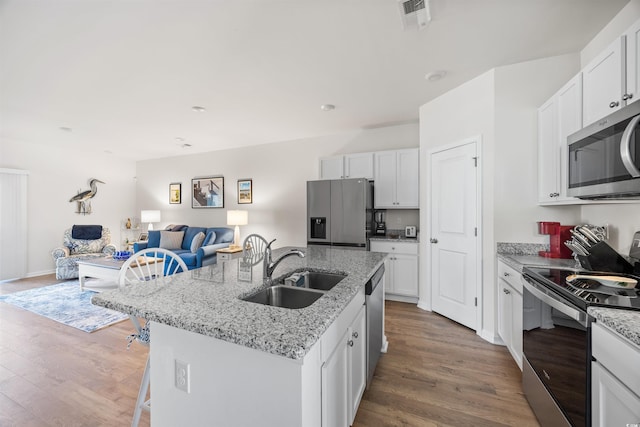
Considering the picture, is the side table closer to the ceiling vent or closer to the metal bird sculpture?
the metal bird sculpture

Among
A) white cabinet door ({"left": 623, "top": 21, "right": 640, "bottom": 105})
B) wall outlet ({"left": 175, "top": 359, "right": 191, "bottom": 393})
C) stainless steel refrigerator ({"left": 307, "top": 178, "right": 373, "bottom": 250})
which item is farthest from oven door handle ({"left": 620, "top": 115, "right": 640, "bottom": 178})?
stainless steel refrigerator ({"left": 307, "top": 178, "right": 373, "bottom": 250})

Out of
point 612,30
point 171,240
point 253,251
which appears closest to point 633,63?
point 612,30

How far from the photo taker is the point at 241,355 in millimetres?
865

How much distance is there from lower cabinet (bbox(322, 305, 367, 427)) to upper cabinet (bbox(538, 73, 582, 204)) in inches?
74.4

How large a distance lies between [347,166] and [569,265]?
2.87 metres

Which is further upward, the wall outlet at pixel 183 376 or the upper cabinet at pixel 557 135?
the upper cabinet at pixel 557 135

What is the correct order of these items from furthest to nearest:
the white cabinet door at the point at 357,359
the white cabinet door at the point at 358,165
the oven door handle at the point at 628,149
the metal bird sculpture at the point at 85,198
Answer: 1. the metal bird sculpture at the point at 85,198
2. the white cabinet door at the point at 358,165
3. the white cabinet door at the point at 357,359
4. the oven door handle at the point at 628,149

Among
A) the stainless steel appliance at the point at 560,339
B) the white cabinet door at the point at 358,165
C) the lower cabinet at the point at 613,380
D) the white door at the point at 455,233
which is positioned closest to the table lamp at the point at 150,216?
the white cabinet door at the point at 358,165

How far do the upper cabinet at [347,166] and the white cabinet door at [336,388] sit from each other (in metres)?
3.04

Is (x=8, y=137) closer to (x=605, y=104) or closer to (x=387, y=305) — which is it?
(x=387, y=305)

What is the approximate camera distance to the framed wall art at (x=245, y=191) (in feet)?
17.6

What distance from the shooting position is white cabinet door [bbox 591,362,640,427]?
0.82 meters

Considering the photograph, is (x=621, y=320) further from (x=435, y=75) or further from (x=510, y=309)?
(x=435, y=75)

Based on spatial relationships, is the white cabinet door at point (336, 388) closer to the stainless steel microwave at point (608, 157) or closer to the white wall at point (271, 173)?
the stainless steel microwave at point (608, 157)
